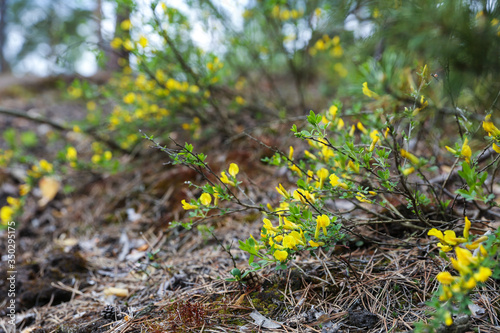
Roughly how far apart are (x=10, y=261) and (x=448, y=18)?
3166mm

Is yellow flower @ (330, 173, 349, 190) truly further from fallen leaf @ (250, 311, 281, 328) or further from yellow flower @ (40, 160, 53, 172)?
yellow flower @ (40, 160, 53, 172)

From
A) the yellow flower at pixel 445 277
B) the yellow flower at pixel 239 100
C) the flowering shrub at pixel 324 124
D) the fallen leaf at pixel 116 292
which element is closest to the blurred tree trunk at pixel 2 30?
the flowering shrub at pixel 324 124

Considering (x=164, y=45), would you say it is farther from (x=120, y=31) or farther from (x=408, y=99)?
(x=408, y=99)

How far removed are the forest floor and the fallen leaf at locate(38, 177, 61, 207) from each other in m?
0.34

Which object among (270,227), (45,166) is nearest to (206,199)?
(270,227)

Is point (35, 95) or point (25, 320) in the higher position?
point (35, 95)

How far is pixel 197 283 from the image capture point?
162 centimetres

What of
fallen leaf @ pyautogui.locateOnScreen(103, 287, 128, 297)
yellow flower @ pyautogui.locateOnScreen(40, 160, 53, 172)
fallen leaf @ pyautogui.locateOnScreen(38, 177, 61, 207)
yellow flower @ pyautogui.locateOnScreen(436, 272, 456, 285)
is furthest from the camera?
fallen leaf @ pyautogui.locateOnScreen(38, 177, 61, 207)

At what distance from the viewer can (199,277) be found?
1.67 metres

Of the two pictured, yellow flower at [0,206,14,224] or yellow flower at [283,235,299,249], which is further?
yellow flower at [0,206,14,224]

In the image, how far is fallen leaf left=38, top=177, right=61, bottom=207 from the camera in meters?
3.36

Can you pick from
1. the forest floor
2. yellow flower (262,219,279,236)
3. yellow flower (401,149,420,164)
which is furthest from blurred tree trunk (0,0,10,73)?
yellow flower (401,149,420,164)

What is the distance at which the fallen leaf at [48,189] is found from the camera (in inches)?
132

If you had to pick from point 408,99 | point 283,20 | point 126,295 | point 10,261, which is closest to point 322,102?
point 283,20
